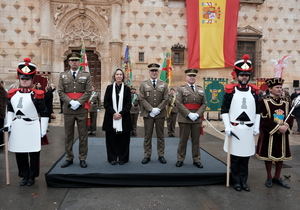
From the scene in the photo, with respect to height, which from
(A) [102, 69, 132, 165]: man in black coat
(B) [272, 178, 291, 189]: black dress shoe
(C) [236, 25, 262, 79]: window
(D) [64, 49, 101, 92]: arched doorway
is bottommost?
(B) [272, 178, 291, 189]: black dress shoe

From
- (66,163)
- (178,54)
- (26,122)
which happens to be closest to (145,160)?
(66,163)

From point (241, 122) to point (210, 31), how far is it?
12147 millimetres

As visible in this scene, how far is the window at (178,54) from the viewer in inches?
610

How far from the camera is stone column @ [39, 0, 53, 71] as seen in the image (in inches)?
558

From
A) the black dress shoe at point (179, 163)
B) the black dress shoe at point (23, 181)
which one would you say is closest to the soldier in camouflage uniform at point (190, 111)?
the black dress shoe at point (179, 163)

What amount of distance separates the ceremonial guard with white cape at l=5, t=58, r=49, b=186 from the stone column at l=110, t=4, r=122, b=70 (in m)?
10.6

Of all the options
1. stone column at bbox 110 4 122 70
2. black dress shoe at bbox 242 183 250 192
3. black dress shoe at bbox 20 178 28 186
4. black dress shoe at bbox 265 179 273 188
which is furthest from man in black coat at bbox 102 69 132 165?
stone column at bbox 110 4 122 70

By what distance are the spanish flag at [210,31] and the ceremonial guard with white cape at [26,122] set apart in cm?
1223

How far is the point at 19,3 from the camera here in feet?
46.3

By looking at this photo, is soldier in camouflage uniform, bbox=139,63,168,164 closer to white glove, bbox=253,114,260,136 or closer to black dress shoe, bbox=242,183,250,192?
black dress shoe, bbox=242,183,250,192

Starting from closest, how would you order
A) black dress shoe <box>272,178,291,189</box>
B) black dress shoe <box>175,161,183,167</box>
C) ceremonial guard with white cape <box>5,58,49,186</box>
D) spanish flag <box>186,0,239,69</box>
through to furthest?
ceremonial guard with white cape <box>5,58,49,186</box> < black dress shoe <box>272,178,291,189</box> < black dress shoe <box>175,161,183,167</box> < spanish flag <box>186,0,239,69</box>

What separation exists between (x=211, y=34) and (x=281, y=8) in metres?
5.20

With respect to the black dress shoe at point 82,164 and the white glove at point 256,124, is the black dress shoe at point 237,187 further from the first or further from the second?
the black dress shoe at point 82,164

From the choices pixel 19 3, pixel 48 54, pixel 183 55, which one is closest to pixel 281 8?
pixel 183 55
